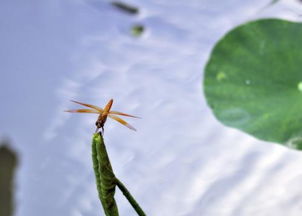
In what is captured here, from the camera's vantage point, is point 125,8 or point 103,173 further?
point 125,8

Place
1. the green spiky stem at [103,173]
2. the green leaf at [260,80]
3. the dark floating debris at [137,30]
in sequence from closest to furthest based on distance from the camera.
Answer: the green spiky stem at [103,173] < the green leaf at [260,80] < the dark floating debris at [137,30]

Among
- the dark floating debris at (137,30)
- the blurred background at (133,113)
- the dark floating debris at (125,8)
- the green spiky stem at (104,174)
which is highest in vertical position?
the dark floating debris at (125,8)

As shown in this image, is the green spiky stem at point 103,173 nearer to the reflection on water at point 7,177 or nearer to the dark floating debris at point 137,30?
the reflection on water at point 7,177

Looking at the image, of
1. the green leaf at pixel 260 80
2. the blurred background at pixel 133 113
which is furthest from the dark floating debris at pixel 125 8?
the green leaf at pixel 260 80

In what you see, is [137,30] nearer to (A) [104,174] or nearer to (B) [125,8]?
(B) [125,8]

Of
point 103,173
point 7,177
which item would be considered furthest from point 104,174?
point 7,177
